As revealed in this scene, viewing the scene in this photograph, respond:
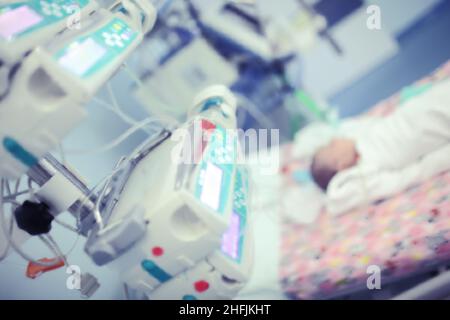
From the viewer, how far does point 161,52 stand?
212 cm

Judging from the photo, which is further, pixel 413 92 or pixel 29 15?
pixel 413 92

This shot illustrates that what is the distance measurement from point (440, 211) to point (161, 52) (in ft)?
5.44

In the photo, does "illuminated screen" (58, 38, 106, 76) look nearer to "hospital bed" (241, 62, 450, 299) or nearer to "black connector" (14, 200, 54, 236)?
"black connector" (14, 200, 54, 236)

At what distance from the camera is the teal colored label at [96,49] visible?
0.61 m

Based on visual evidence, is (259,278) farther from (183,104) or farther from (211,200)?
(183,104)

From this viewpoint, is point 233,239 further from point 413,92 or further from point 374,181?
point 413,92

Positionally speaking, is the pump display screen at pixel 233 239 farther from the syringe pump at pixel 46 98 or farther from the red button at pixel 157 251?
the syringe pump at pixel 46 98

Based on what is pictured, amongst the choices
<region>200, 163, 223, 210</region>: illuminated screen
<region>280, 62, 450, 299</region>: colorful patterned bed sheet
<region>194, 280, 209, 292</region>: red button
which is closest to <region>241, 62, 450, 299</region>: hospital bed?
<region>280, 62, 450, 299</region>: colorful patterned bed sheet

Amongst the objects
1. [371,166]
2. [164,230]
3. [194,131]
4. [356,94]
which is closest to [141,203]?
[164,230]

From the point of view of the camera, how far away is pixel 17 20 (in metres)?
0.64

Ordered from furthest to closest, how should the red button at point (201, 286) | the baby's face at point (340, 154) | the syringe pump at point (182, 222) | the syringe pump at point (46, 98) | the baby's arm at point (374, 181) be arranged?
1. the baby's face at point (340, 154)
2. the baby's arm at point (374, 181)
3. the red button at point (201, 286)
4. the syringe pump at point (182, 222)
5. the syringe pump at point (46, 98)

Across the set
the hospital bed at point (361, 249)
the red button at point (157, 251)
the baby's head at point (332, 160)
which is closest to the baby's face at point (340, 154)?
the baby's head at point (332, 160)

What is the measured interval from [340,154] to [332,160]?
0.05 m

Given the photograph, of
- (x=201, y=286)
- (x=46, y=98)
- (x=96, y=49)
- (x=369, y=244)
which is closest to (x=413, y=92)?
(x=369, y=244)
